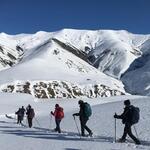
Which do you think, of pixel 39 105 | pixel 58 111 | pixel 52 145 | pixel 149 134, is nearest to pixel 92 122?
pixel 58 111

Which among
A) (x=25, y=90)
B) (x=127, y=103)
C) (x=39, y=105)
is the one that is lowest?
(x=127, y=103)

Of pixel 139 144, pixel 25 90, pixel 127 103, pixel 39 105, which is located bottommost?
pixel 139 144

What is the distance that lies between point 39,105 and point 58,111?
41715 millimetres

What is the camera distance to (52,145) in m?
19.1

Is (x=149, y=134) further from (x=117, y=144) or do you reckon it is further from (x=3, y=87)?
(x=3, y=87)

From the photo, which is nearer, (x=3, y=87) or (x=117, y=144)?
(x=117, y=144)

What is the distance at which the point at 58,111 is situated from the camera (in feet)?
86.4

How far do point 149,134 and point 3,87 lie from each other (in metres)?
173

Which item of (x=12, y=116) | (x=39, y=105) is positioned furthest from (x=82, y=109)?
(x=39, y=105)

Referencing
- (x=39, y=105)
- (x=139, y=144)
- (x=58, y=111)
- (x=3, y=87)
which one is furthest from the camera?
(x=3, y=87)

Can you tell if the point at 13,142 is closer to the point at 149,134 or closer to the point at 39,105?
the point at 149,134

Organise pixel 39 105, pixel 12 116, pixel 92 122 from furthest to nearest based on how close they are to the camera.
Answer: pixel 39 105
pixel 12 116
pixel 92 122

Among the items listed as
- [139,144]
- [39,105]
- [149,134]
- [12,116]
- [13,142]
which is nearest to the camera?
[139,144]

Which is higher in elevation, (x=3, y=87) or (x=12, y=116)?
(x=3, y=87)
